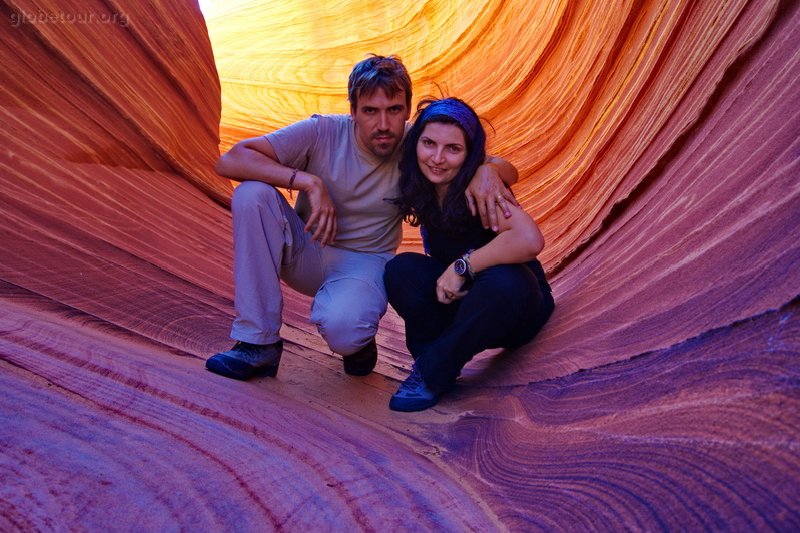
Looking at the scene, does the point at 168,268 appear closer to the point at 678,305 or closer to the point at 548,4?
the point at 678,305

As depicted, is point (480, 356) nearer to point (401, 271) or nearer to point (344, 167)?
point (401, 271)

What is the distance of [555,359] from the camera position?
168 cm

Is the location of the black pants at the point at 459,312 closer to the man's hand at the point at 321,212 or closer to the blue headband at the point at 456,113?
Result: the man's hand at the point at 321,212

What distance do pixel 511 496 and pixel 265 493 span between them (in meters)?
0.36

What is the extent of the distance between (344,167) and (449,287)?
431 mm

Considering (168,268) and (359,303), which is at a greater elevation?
(359,303)

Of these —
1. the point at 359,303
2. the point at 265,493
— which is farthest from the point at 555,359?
the point at 265,493

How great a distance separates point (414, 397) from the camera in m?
1.79

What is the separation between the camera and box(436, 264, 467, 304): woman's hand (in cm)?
176

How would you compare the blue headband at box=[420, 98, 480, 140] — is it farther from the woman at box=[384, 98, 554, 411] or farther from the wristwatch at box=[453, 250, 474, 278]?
the wristwatch at box=[453, 250, 474, 278]

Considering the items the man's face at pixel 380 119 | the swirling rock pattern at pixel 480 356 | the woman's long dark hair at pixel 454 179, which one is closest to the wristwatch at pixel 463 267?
the woman's long dark hair at pixel 454 179

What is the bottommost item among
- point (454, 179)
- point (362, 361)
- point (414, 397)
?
point (362, 361)

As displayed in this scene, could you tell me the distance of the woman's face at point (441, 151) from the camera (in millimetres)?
1791

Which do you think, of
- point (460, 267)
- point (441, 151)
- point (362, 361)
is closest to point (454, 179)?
point (441, 151)
